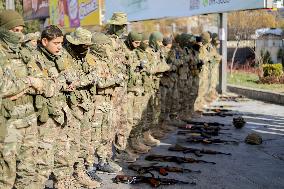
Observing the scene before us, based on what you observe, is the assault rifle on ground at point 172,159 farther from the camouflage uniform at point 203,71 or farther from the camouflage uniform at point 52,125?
the camouflage uniform at point 203,71

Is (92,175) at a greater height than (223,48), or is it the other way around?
(223,48)

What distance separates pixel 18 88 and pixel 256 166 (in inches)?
162

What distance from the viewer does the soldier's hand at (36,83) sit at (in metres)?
4.00

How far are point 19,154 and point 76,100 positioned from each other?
125 centimetres

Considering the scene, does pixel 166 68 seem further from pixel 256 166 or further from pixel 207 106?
pixel 207 106

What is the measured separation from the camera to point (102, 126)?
584cm

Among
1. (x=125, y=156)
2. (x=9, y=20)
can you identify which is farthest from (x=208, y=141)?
(x=9, y=20)

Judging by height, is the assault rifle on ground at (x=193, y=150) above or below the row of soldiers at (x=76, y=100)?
below

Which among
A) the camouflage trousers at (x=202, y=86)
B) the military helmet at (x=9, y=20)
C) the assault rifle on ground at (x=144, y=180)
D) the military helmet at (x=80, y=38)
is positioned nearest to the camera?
the military helmet at (x=9, y=20)

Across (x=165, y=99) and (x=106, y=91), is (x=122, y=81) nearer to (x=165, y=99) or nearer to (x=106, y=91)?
(x=106, y=91)

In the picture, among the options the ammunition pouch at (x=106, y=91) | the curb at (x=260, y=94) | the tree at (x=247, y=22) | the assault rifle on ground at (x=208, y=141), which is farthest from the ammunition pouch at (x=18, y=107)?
the tree at (x=247, y=22)

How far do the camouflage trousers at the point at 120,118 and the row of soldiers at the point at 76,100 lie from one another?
14mm

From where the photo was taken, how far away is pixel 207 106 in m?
12.9

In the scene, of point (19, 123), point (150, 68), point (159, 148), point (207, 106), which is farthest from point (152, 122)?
point (207, 106)
